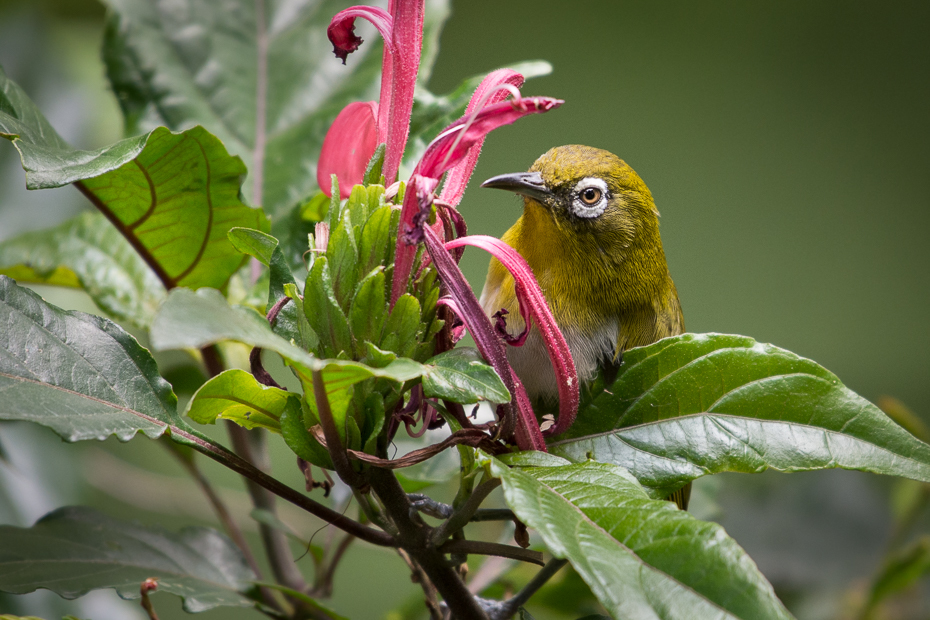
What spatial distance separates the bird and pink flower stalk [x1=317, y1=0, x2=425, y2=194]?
48 cm

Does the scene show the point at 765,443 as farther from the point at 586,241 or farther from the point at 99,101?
the point at 99,101

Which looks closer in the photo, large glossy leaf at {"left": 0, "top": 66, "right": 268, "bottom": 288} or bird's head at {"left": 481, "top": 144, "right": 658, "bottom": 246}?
large glossy leaf at {"left": 0, "top": 66, "right": 268, "bottom": 288}

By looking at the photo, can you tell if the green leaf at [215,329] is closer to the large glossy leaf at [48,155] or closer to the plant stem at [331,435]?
the plant stem at [331,435]

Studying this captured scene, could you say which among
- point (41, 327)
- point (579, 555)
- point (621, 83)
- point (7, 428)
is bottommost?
point (7, 428)

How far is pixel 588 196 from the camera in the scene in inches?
47.7

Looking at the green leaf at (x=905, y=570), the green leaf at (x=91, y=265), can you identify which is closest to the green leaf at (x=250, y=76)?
the green leaf at (x=91, y=265)

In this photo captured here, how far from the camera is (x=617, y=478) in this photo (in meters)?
0.59

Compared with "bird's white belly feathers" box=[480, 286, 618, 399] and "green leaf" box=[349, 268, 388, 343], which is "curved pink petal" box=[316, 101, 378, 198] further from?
"bird's white belly feathers" box=[480, 286, 618, 399]

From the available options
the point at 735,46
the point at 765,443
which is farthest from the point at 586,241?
the point at 735,46

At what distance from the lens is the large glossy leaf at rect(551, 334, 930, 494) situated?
646mm

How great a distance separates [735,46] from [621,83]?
2.00ft

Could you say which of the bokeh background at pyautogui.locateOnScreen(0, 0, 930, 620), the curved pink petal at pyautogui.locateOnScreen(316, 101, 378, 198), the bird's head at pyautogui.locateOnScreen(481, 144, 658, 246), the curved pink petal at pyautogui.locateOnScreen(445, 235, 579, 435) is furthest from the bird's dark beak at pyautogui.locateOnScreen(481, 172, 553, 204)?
the bokeh background at pyautogui.locateOnScreen(0, 0, 930, 620)

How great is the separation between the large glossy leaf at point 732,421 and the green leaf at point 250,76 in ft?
2.09

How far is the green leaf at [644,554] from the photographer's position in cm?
49
